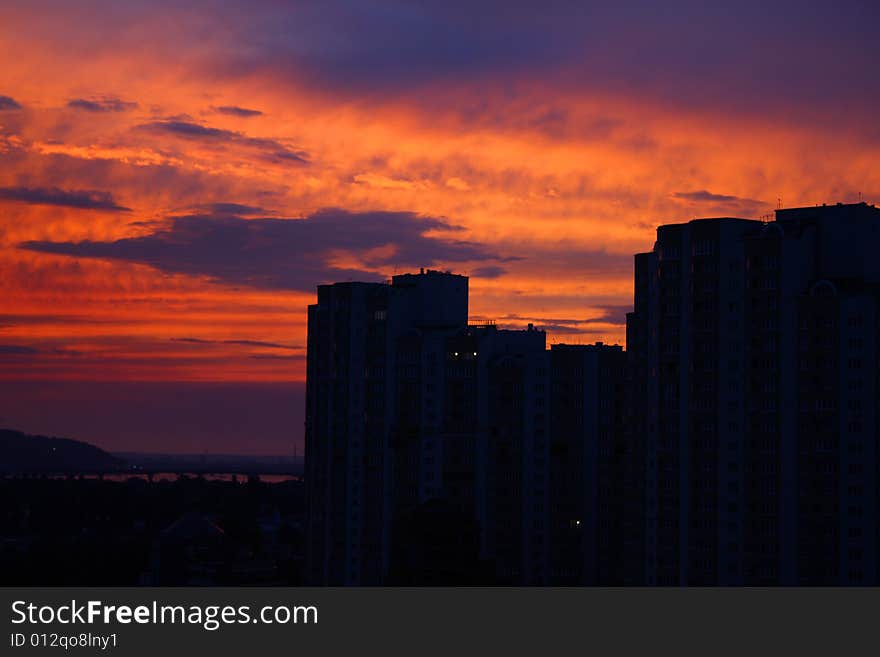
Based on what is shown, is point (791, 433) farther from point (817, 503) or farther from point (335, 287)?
point (335, 287)

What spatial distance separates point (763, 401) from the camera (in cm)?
14262

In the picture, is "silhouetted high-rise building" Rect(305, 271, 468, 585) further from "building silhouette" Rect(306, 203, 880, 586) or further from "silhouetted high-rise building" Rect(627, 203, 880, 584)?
"silhouetted high-rise building" Rect(627, 203, 880, 584)

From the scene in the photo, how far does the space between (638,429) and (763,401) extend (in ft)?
50.8

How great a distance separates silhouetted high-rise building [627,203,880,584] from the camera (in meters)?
139

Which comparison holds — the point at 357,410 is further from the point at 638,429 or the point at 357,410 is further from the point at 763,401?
the point at 763,401

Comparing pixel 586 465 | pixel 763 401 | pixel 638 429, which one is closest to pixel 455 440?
pixel 586 465

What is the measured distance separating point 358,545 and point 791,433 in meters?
61.7

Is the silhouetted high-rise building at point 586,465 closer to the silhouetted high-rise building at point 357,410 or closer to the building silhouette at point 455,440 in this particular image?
the building silhouette at point 455,440

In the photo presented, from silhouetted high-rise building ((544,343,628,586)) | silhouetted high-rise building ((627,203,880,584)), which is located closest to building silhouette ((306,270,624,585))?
silhouetted high-rise building ((544,343,628,586))

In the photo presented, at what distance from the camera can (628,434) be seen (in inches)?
6171

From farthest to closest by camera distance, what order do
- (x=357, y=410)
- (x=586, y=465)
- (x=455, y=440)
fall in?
(x=357, y=410) < (x=455, y=440) < (x=586, y=465)

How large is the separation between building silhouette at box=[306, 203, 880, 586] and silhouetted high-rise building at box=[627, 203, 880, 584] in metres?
0.19

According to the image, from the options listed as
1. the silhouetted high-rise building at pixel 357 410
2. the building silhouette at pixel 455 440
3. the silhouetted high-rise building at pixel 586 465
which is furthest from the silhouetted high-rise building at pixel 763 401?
the silhouetted high-rise building at pixel 357 410
